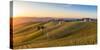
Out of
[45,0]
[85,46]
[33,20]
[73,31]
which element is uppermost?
[45,0]

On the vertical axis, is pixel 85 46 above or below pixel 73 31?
below

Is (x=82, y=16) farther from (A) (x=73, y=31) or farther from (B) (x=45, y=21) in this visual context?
(B) (x=45, y=21)

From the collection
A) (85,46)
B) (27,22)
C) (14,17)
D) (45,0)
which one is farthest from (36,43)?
(85,46)

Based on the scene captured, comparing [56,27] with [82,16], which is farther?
[82,16]
